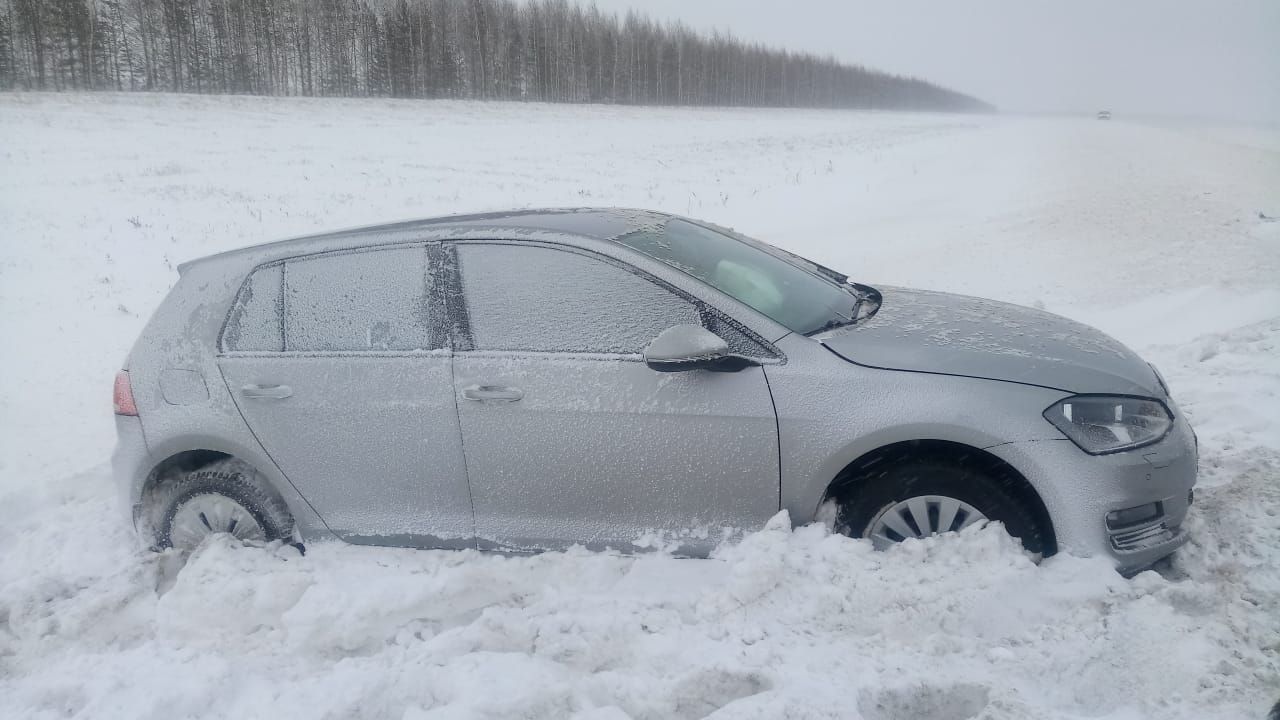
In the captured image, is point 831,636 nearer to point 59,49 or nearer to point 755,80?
point 59,49

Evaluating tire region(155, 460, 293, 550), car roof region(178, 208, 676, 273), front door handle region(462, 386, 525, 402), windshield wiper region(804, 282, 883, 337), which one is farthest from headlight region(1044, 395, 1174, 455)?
tire region(155, 460, 293, 550)

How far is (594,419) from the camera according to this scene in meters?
3.12

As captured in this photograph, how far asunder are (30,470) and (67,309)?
4960mm

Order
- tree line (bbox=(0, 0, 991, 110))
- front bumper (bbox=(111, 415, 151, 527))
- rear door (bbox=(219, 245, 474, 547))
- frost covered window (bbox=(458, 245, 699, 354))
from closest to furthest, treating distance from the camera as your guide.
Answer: frost covered window (bbox=(458, 245, 699, 354)) → rear door (bbox=(219, 245, 474, 547)) → front bumper (bbox=(111, 415, 151, 527)) → tree line (bbox=(0, 0, 991, 110))

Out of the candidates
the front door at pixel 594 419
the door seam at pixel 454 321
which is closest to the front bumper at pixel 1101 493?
the front door at pixel 594 419

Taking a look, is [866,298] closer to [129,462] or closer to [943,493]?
[943,493]

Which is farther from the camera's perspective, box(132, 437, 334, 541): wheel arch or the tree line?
the tree line

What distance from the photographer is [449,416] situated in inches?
128

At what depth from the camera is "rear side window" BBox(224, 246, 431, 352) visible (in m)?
3.41

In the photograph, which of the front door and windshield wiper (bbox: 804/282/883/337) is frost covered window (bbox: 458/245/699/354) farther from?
windshield wiper (bbox: 804/282/883/337)

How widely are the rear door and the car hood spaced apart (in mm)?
1679

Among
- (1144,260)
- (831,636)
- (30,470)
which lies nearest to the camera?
(831,636)

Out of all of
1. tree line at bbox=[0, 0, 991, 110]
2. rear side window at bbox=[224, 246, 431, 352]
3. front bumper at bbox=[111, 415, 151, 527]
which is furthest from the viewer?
tree line at bbox=[0, 0, 991, 110]

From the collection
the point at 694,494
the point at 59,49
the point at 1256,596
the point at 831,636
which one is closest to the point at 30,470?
the point at 694,494
